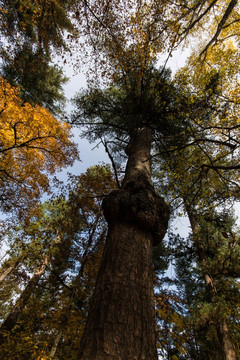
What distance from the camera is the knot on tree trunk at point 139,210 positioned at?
2027mm

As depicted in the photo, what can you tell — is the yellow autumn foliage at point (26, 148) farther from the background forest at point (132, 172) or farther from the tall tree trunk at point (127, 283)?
the tall tree trunk at point (127, 283)

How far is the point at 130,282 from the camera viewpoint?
1.47 m

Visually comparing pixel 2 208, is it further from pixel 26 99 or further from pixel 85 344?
pixel 85 344

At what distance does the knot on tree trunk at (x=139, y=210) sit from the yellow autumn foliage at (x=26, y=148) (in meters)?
7.71

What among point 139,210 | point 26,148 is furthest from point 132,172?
point 26,148

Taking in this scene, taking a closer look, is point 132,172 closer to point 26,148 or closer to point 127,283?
point 127,283

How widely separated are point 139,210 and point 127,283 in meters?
0.80

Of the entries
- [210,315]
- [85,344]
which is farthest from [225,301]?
[85,344]

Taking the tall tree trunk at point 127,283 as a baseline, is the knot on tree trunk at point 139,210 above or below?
above

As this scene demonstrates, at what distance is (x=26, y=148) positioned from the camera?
10.2 meters

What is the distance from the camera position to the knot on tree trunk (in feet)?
6.65

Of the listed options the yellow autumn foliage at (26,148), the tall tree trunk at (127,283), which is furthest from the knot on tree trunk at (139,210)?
the yellow autumn foliage at (26,148)

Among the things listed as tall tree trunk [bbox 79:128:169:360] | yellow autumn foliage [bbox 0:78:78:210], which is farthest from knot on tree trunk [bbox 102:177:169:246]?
yellow autumn foliage [bbox 0:78:78:210]

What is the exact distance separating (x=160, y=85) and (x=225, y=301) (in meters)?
7.58
